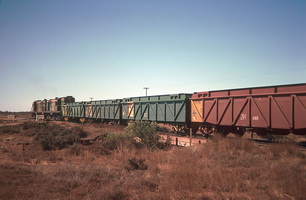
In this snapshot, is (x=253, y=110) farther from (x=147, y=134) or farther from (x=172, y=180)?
(x=172, y=180)

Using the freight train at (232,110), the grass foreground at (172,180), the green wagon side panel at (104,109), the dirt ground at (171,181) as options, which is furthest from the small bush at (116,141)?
the green wagon side panel at (104,109)

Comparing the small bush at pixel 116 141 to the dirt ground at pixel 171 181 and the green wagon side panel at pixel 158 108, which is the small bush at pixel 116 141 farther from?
the green wagon side panel at pixel 158 108

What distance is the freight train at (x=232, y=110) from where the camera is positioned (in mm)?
11906

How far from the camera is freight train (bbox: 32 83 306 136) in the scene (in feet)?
39.1

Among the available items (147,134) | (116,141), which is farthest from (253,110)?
(116,141)

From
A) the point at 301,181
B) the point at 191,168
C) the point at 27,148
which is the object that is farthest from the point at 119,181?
the point at 27,148

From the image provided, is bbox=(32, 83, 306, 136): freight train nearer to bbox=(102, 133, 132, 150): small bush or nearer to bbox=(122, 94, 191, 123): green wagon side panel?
bbox=(122, 94, 191, 123): green wagon side panel

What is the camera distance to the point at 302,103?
37.2 feet

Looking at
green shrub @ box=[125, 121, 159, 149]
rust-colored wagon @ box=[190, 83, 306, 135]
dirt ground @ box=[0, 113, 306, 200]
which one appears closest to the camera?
dirt ground @ box=[0, 113, 306, 200]

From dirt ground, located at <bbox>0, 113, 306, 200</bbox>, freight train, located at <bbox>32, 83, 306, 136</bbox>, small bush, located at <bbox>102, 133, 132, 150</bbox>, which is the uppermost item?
freight train, located at <bbox>32, 83, 306, 136</bbox>

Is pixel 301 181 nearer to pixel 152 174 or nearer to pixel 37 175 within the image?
pixel 152 174

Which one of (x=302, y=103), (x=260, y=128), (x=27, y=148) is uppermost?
(x=302, y=103)

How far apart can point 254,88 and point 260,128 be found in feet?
8.25

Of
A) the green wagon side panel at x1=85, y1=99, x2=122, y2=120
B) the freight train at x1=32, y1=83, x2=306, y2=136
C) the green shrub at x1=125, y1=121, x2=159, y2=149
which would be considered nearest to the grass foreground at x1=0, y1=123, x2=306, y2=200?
the freight train at x1=32, y1=83, x2=306, y2=136
